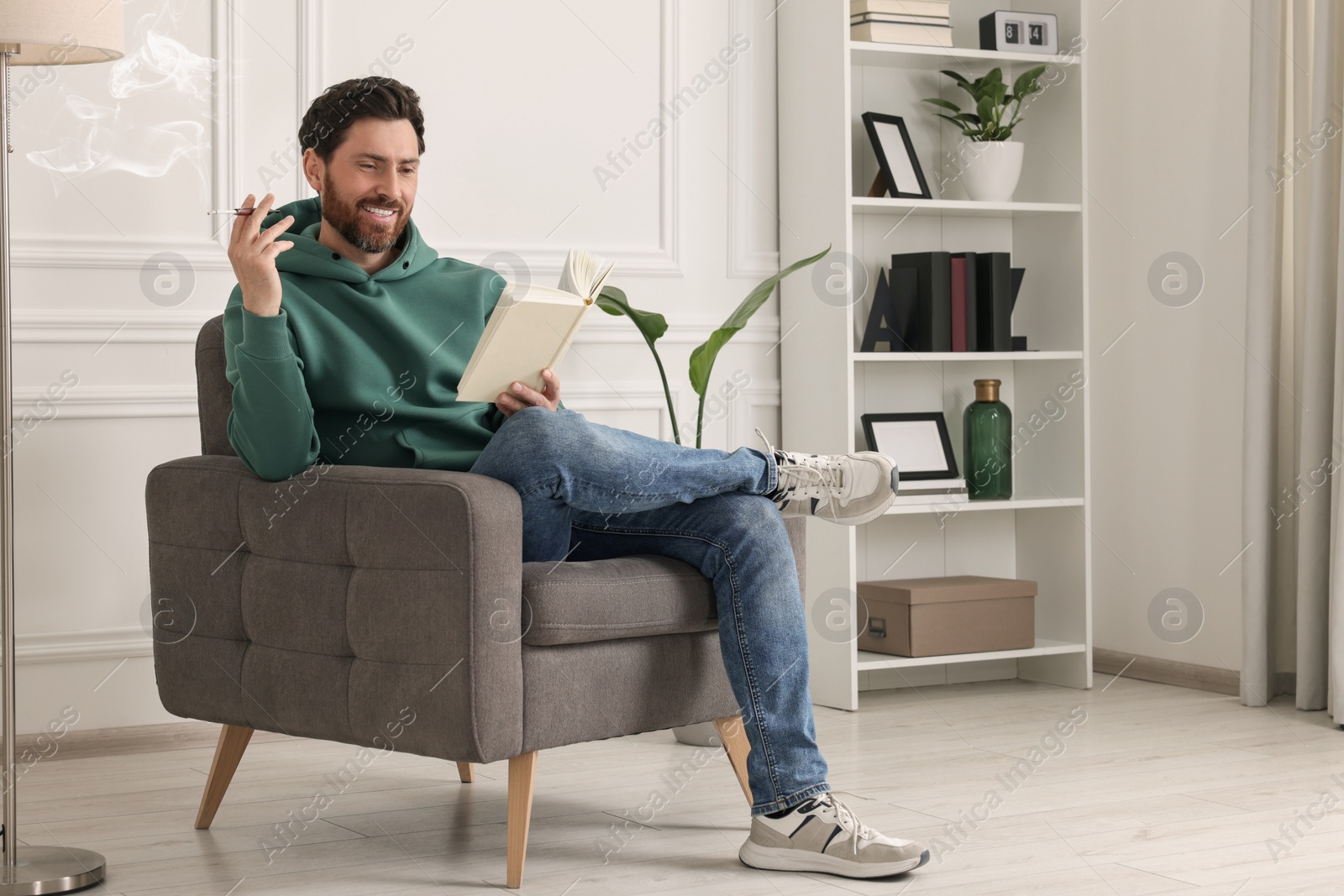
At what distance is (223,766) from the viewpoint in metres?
2.16

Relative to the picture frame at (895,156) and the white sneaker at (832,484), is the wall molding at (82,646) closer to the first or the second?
A: the white sneaker at (832,484)

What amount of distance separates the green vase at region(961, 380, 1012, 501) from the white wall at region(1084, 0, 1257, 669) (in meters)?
0.37

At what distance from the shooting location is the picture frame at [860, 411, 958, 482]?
3.31 meters

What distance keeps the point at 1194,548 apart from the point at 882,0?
4.91 ft

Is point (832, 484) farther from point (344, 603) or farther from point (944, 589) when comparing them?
point (944, 589)

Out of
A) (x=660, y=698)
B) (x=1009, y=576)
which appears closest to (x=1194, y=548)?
(x=1009, y=576)

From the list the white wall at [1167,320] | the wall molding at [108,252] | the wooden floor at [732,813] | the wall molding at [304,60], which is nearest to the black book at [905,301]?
the white wall at [1167,320]

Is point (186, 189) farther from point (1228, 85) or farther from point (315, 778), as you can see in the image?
point (1228, 85)

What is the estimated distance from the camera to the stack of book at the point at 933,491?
3.28m

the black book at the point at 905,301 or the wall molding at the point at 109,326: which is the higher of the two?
the black book at the point at 905,301

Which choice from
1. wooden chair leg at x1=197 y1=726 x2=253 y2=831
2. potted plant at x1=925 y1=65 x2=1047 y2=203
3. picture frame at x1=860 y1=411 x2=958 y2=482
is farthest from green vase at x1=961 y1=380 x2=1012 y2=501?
wooden chair leg at x1=197 y1=726 x2=253 y2=831

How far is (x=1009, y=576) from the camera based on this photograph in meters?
3.61

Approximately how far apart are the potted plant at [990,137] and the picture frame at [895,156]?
103 mm

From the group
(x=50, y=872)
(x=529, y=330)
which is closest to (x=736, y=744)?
(x=529, y=330)
